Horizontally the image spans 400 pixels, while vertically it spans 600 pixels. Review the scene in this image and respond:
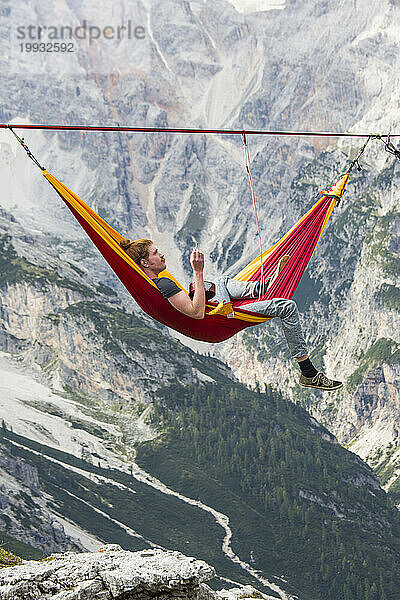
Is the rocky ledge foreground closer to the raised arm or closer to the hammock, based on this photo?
the hammock

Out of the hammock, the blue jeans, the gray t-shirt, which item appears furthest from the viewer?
the blue jeans

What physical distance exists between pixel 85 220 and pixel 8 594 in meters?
7.45

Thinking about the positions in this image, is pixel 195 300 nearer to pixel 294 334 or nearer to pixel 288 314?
pixel 288 314

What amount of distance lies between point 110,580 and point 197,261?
6.81m

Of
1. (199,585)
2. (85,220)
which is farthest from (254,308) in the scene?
(199,585)

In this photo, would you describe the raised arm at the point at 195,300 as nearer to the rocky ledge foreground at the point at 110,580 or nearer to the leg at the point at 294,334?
the leg at the point at 294,334

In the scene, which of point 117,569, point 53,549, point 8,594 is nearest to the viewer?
point 8,594

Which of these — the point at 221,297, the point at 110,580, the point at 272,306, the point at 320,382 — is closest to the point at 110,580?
the point at 110,580

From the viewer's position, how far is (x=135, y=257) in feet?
51.4

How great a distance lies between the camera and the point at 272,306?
1612cm

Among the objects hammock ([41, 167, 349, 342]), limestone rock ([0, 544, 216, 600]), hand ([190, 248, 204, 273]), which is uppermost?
hand ([190, 248, 204, 273])

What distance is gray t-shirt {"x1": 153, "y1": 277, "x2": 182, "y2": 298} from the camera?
1522cm

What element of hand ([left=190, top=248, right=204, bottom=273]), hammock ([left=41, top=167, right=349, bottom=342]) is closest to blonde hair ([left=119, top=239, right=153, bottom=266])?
hammock ([left=41, top=167, right=349, bottom=342])

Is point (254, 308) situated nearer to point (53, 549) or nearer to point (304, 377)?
point (304, 377)
